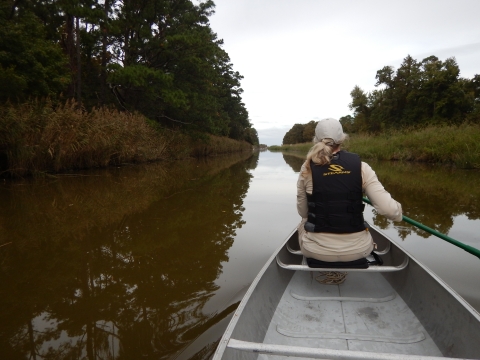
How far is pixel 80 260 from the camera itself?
3.31 m

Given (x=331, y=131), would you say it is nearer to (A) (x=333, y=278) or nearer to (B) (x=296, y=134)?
(A) (x=333, y=278)

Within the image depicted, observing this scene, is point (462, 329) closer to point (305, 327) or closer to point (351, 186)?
point (305, 327)

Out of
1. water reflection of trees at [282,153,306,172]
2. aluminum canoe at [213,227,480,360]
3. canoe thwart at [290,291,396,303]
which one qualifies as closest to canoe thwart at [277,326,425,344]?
aluminum canoe at [213,227,480,360]

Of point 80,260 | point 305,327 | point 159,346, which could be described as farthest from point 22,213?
point 305,327

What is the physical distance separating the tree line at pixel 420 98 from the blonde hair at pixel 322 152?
77.1 ft

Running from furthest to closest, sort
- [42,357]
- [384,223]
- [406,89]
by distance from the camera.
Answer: [406,89], [384,223], [42,357]

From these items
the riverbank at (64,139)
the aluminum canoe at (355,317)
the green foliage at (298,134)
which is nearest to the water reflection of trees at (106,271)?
the aluminum canoe at (355,317)

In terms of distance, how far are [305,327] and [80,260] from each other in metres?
2.44

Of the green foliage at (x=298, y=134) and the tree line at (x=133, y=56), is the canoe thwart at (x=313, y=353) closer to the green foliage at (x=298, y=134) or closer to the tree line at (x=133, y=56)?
the tree line at (x=133, y=56)

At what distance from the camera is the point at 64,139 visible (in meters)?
8.72

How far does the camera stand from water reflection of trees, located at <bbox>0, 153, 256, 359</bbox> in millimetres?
1987

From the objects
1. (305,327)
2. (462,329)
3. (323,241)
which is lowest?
(305,327)

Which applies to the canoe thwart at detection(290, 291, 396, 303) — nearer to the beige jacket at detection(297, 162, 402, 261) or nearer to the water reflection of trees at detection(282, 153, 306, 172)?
the beige jacket at detection(297, 162, 402, 261)

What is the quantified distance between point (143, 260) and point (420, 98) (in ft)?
107
